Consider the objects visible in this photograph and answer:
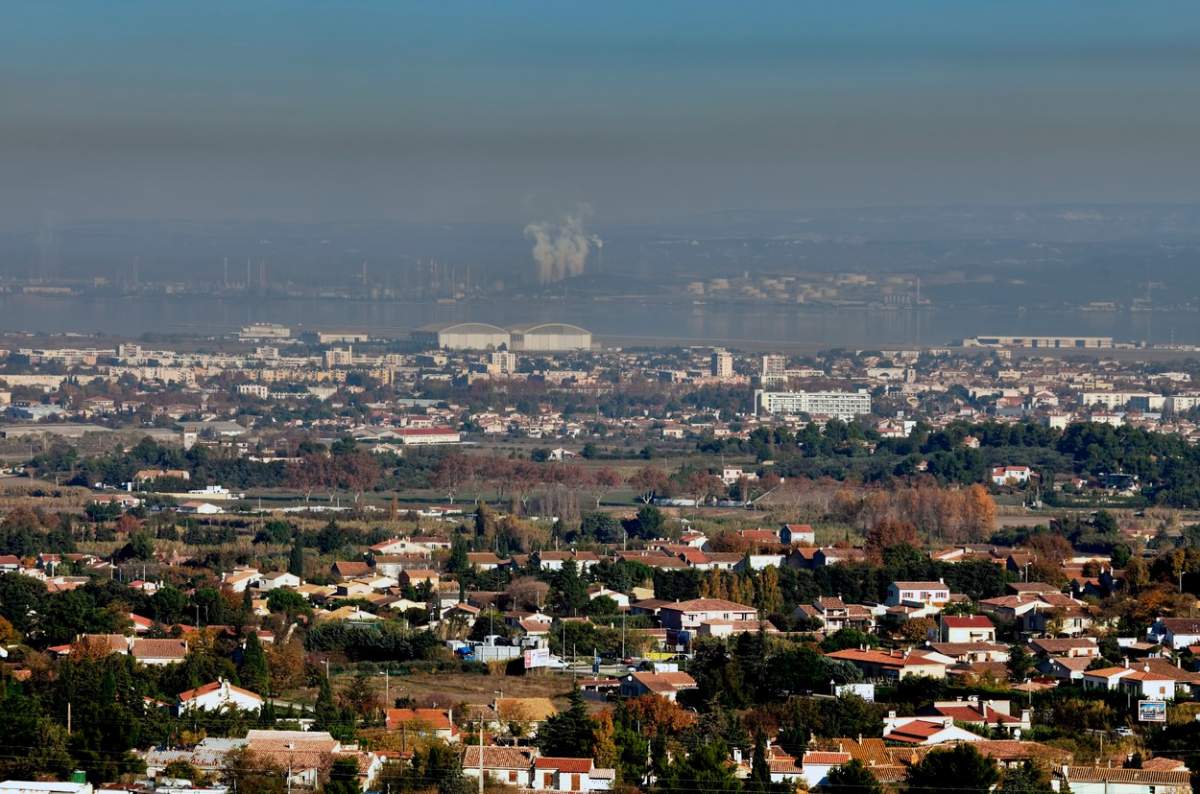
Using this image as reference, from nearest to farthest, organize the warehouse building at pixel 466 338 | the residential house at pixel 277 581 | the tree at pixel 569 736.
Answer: the tree at pixel 569 736, the residential house at pixel 277 581, the warehouse building at pixel 466 338

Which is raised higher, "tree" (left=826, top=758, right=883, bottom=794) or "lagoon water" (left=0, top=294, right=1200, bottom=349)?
"lagoon water" (left=0, top=294, right=1200, bottom=349)

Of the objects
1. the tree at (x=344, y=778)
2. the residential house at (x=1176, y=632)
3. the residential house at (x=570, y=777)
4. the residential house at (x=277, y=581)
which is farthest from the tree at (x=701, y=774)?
the residential house at (x=277, y=581)

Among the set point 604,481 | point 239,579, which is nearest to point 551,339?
point 604,481

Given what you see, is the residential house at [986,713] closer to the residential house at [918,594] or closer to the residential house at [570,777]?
the residential house at [570,777]

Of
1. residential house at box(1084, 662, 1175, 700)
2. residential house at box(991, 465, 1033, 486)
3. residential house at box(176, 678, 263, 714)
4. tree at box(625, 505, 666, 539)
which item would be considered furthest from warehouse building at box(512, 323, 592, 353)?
residential house at box(176, 678, 263, 714)

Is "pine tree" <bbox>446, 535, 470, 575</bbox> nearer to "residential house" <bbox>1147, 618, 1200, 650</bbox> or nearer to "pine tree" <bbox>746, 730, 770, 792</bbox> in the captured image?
"residential house" <bbox>1147, 618, 1200, 650</bbox>

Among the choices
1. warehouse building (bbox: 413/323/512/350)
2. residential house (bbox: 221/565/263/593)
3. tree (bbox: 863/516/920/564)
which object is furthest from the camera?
warehouse building (bbox: 413/323/512/350)

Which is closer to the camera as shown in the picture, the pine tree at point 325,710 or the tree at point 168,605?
the pine tree at point 325,710
